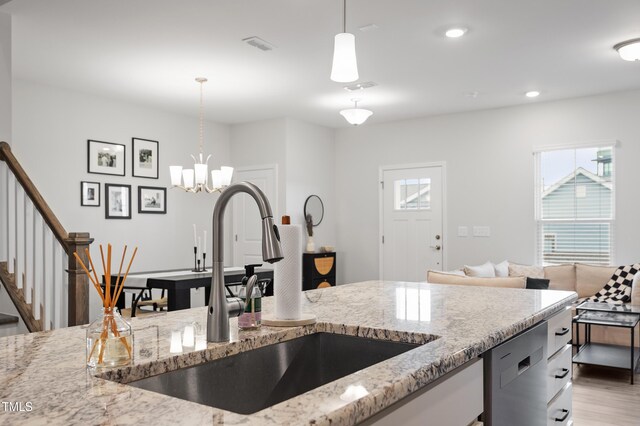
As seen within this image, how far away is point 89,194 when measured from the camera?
20.1 feet

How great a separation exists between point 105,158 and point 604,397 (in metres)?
5.48

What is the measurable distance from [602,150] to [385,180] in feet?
9.27

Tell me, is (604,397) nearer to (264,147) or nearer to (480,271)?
(480,271)

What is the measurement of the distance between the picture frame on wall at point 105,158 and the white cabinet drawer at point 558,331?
17.5 feet

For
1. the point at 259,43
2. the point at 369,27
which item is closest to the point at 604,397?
the point at 369,27

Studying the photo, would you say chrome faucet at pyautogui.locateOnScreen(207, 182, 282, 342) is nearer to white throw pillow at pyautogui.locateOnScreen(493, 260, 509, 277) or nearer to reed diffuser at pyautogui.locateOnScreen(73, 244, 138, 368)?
reed diffuser at pyautogui.locateOnScreen(73, 244, 138, 368)

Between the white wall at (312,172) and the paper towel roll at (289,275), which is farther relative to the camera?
the white wall at (312,172)

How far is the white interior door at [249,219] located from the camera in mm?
7551

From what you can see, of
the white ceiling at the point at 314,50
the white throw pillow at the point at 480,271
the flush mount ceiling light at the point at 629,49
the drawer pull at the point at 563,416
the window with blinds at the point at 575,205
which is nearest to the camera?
the drawer pull at the point at 563,416

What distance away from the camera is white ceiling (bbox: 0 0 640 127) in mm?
3834

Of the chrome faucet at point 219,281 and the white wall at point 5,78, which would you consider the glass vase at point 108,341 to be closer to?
the chrome faucet at point 219,281

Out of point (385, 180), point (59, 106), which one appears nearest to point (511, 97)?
point (385, 180)

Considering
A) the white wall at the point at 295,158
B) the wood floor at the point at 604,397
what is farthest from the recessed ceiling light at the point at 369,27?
the white wall at the point at 295,158

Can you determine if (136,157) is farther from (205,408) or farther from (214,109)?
(205,408)
